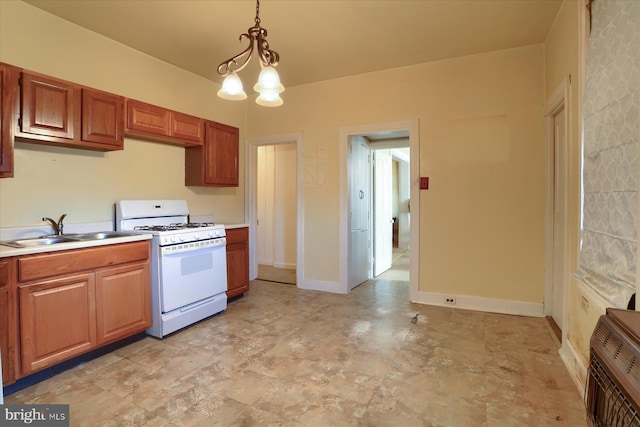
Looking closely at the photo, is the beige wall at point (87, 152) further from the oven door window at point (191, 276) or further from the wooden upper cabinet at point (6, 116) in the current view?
the oven door window at point (191, 276)

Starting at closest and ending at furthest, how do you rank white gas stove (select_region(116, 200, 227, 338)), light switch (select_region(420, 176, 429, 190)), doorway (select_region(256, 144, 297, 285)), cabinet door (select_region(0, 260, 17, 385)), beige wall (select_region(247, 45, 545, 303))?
cabinet door (select_region(0, 260, 17, 385)) → white gas stove (select_region(116, 200, 227, 338)) → beige wall (select_region(247, 45, 545, 303)) → light switch (select_region(420, 176, 429, 190)) → doorway (select_region(256, 144, 297, 285))

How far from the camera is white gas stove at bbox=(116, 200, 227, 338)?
8.93 ft

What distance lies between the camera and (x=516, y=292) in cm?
323

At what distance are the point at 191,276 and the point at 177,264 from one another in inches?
8.0

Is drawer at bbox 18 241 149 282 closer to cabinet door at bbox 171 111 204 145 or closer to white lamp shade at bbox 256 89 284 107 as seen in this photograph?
cabinet door at bbox 171 111 204 145

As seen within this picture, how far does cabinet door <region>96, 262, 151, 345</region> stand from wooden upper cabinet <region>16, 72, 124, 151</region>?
111 cm

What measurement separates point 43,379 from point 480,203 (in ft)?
13.1

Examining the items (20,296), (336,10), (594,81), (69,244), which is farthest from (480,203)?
(20,296)

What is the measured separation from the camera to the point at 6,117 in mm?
2111

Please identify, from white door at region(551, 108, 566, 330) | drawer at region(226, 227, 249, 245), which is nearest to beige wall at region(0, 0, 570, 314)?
white door at region(551, 108, 566, 330)

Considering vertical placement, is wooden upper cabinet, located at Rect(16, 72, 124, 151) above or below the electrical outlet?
above

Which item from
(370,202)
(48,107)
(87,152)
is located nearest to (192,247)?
(87,152)

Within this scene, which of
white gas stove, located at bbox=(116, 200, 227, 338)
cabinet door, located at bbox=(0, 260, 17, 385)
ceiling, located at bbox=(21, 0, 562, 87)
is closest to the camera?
cabinet door, located at bbox=(0, 260, 17, 385)

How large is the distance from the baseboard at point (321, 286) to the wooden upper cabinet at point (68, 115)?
2654mm
